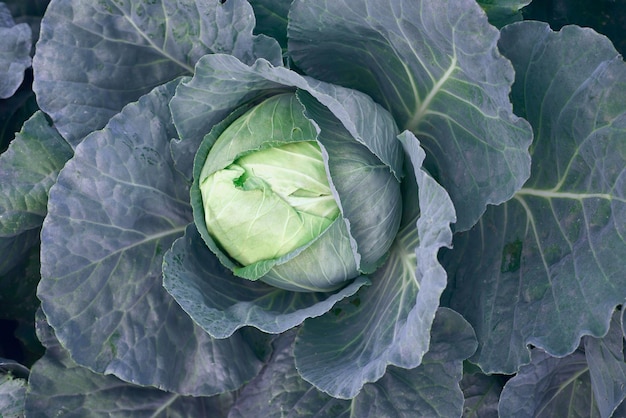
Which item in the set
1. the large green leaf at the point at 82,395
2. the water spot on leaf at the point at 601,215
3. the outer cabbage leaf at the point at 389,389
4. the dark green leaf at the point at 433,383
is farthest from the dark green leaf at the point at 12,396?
the water spot on leaf at the point at 601,215

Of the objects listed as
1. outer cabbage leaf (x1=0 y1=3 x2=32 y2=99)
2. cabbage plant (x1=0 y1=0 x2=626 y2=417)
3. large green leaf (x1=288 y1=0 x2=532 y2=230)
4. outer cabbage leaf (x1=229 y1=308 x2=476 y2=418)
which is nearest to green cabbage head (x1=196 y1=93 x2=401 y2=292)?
cabbage plant (x1=0 y1=0 x2=626 y2=417)

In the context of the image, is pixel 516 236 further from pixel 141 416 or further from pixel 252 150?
pixel 141 416

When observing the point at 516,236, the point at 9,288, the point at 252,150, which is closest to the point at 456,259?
the point at 516,236

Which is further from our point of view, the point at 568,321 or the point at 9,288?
the point at 9,288

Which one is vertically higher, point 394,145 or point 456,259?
point 394,145

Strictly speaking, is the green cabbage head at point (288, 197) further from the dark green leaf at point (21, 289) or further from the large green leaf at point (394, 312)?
the dark green leaf at point (21, 289)
